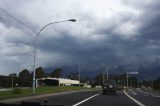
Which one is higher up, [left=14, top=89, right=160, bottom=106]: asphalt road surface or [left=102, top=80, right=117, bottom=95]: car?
[left=102, top=80, right=117, bottom=95]: car

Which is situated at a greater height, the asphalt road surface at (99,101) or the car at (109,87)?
the car at (109,87)

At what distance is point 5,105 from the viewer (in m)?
7.56

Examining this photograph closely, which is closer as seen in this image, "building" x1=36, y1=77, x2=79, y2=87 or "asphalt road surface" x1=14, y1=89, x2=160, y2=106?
"asphalt road surface" x1=14, y1=89, x2=160, y2=106

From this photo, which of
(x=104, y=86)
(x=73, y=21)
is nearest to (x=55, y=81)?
(x=104, y=86)

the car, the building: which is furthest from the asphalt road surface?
the building

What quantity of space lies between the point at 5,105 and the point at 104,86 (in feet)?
163

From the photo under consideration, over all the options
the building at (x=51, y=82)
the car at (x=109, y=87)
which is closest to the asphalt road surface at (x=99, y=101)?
the car at (x=109, y=87)

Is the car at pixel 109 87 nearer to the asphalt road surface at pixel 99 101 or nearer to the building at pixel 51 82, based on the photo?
the asphalt road surface at pixel 99 101

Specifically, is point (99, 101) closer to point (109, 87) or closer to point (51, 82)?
→ point (109, 87)

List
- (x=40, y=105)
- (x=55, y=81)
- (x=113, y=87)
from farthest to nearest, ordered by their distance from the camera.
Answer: (x=55, y=81) → (x=113, y=87) → (x=40, y=105)

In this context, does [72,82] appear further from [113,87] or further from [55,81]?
[113,87]

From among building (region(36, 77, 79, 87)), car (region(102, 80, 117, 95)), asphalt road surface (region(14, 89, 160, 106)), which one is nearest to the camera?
asphalt road surface (region(14, 89, 160, 106))

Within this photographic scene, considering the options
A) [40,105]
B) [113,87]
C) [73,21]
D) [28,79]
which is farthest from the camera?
[28,79]

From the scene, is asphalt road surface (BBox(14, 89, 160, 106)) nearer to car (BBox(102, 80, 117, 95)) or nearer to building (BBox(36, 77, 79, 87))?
car (BBox(102, 80, 117, 95))
